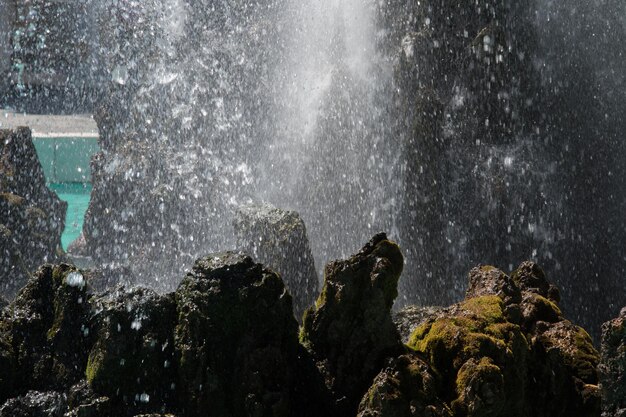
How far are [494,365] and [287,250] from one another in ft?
17.1

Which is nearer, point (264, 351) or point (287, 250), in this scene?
point (264, 351)

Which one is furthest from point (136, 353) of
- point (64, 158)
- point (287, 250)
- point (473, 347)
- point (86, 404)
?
point (64, 158)

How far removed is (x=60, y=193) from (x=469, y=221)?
502 inches

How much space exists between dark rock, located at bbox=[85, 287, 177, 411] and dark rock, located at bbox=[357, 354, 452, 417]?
5.05 feet

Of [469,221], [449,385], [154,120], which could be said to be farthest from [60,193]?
[449,385]

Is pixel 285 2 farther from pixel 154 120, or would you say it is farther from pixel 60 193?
pixel 60 193

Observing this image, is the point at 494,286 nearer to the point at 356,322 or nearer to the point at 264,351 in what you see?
the point at 356,322

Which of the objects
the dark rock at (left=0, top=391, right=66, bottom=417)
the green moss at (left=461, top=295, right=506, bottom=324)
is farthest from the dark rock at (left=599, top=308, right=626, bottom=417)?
the dark rock at (left=0, top=391, right=66, bottom=417)

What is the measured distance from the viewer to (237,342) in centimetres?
530

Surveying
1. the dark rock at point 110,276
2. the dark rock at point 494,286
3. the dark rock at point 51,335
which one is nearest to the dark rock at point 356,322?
the dark rock at point 494,286

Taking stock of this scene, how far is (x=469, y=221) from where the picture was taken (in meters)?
10.5

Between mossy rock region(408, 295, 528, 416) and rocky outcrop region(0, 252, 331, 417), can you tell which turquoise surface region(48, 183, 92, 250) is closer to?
rocky outcrop region(0, 252, 331, 417)

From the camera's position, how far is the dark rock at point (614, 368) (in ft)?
15.4

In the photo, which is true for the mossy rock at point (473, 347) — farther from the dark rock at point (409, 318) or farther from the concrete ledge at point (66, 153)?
the concrete ledge at point (66, 153)
